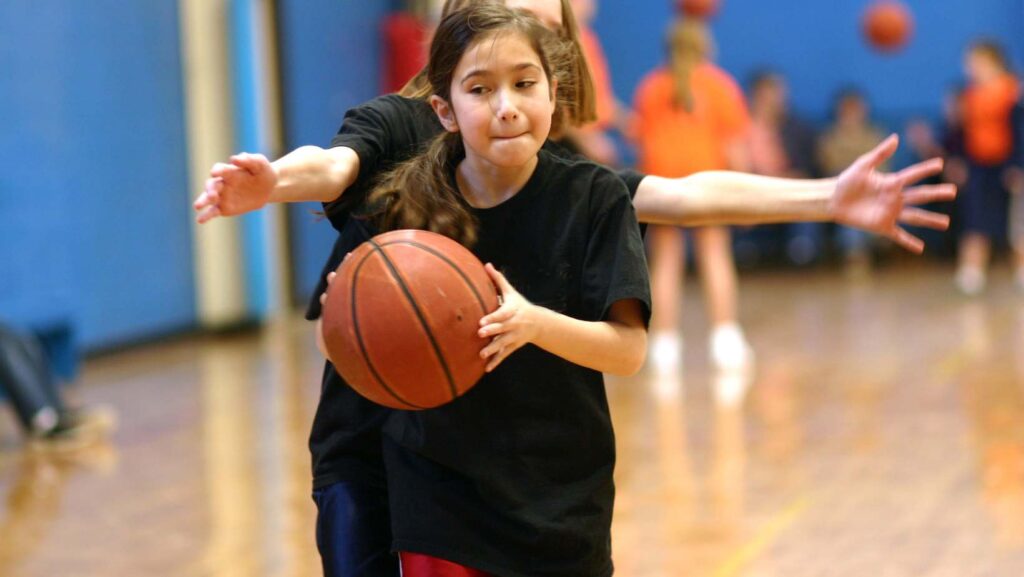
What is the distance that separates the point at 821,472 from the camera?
453cm

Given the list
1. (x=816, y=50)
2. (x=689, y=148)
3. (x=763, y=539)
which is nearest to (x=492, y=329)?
(x=763, y=539)

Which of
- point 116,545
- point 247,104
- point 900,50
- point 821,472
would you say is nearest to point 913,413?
point 821,472

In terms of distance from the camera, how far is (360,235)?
217 cm

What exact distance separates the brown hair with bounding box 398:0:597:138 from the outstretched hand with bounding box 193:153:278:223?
1.27ft

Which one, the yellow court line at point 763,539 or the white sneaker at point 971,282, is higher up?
the white sneaker at point 971,282

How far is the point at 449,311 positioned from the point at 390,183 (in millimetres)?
308

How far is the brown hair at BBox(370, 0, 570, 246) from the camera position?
1.98 m

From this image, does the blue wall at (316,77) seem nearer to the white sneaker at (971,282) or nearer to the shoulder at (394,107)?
the white sneaker at (971,282)

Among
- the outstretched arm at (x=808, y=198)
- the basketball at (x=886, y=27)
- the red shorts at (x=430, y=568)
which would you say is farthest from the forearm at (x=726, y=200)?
the basketball at (x=886, y=27)

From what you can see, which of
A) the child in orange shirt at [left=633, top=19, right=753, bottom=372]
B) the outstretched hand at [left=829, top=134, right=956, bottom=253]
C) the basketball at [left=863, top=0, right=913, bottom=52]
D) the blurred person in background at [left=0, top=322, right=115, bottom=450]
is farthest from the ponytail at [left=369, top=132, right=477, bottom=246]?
the basketball at [left=863, top=0, right=913, bottom=52]

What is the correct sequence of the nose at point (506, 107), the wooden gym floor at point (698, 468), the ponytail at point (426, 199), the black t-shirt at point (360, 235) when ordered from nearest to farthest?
the nose at point (506, 107)
the ponytail at point (426, 199)
the black t-shirt at point (360, 235)
the wooden gym floor at point (698, 468)

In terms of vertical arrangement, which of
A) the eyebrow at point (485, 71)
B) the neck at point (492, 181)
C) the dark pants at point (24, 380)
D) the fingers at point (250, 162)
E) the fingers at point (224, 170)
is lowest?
the dark pants at point (24, 380)

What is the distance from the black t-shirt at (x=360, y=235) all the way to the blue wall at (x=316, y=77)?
6.71 m

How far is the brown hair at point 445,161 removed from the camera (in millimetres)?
1983
